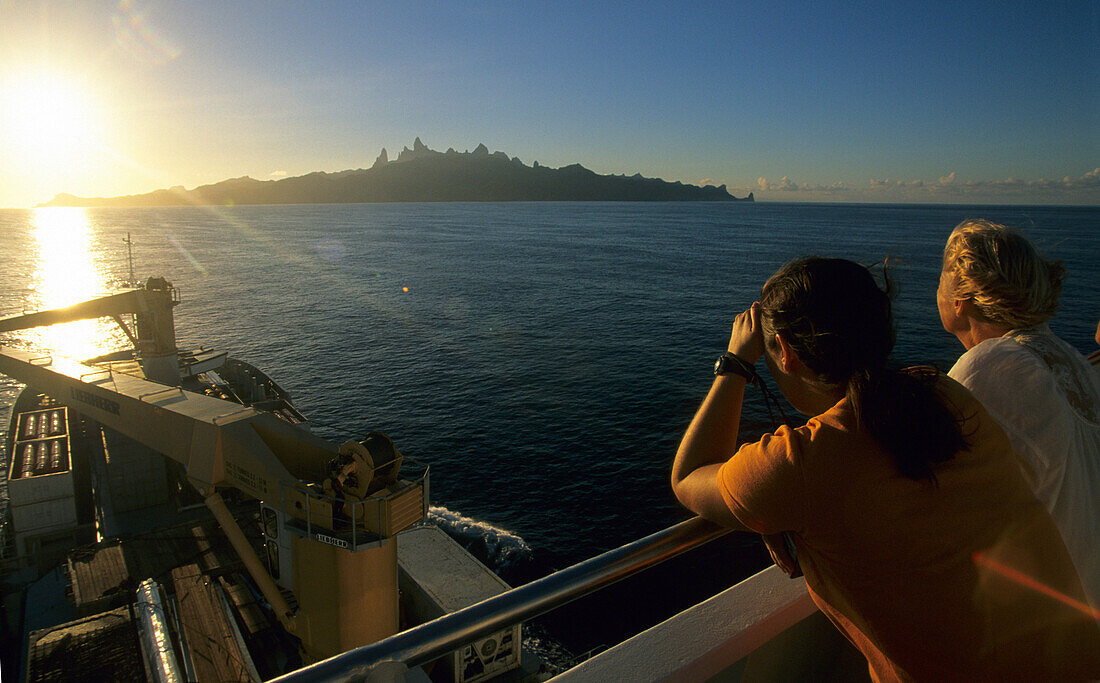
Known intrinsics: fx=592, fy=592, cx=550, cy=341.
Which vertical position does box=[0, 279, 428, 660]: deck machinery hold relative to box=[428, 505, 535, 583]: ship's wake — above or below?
above

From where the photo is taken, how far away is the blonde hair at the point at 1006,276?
7.73 feet

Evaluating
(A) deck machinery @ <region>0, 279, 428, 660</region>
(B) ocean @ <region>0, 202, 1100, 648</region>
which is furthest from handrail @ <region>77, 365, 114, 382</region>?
(B) ocean @ <region>0, 202, 1100, 648</region>

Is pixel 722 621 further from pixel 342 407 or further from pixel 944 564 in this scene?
Result: pixel 342 407

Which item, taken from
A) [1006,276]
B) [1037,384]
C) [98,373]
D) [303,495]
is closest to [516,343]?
[98,373]

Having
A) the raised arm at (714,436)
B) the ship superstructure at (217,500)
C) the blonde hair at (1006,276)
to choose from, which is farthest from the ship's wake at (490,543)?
the blonde hair at (1006,276)

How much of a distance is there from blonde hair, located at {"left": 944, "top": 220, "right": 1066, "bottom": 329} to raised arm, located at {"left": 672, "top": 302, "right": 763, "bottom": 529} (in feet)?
2.99

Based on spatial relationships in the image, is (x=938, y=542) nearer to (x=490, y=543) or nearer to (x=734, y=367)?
(x=734, y=367)

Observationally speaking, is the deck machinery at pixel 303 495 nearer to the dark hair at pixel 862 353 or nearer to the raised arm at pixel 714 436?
the raised arm at pixel 714 436

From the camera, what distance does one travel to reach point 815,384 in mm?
2025

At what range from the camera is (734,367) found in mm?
2285

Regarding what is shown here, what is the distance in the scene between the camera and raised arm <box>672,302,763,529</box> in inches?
83.4

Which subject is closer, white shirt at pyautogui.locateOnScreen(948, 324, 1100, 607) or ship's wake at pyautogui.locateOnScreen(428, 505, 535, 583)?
white shirt at pyautogui.locateOnScreen(948, 324, 1100, 607)

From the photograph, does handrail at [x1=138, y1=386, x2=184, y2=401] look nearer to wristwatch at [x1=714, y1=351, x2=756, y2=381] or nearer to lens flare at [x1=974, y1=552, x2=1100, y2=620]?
wristwatch at [x1=714, y1=351, x2=756, y2=381]

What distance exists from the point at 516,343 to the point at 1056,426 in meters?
49.7
